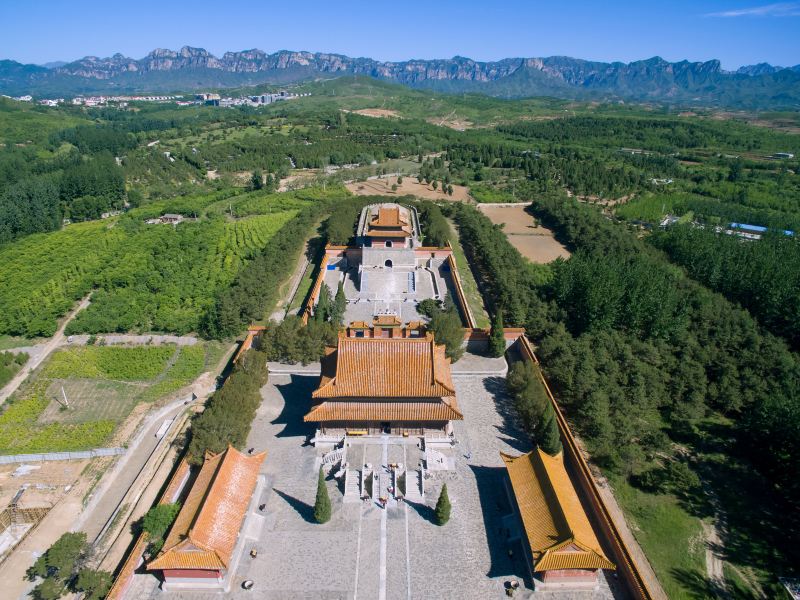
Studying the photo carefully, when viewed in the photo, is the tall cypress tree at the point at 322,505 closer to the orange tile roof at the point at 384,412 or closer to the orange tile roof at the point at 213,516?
the orange tile roof at the point at 213,516

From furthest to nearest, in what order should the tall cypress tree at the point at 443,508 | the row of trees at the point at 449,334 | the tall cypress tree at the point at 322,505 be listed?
A: the row of trees at the point at 449,334 → the tall cypress tree at the point at 443,508 → the tall cypress tree at the point at 322,505

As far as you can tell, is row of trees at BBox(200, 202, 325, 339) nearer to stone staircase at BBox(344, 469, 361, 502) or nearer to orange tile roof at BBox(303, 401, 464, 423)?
orange tile roof at BBox(303, 401, 464, 423)

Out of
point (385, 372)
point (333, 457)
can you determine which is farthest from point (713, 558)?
point (333, 457)

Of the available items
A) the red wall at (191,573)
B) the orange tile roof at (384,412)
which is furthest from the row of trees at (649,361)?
the red wall at (191,573)

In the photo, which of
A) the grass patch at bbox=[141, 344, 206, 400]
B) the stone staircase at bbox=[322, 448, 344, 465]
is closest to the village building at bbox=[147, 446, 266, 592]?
the stone staircase at bbox=[322, 448, 344, 465]

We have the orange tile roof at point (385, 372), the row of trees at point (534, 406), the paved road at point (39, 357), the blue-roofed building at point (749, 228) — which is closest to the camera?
the row of trees at point (534, 406)

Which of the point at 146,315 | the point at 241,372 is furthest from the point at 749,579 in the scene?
the point at 146,315
